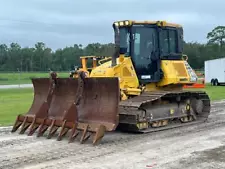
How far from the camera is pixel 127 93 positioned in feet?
34.9

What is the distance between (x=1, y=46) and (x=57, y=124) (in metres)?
74.7

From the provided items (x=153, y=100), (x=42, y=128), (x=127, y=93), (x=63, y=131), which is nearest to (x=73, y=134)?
(x=63, y=131)

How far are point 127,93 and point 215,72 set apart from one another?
30.5 m

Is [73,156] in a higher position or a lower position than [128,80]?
lower

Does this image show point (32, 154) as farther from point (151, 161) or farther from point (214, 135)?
point (214, 135)

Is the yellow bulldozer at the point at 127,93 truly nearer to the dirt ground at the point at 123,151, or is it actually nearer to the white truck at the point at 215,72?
the dirt ground at the point at 123,151

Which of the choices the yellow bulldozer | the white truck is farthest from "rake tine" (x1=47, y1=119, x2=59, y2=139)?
the white truck

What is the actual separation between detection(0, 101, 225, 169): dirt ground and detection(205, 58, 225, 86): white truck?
29324 mm

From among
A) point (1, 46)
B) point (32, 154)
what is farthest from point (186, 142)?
point (1, 46)

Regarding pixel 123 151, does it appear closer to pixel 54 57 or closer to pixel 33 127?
pixel 33 127

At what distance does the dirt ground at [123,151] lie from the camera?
6879 millimetres

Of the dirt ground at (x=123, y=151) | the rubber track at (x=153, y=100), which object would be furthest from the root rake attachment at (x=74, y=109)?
the rubber track at (x=153, y=100)

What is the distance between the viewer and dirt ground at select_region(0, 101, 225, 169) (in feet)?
22.6

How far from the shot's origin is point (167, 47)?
11.6 metres
